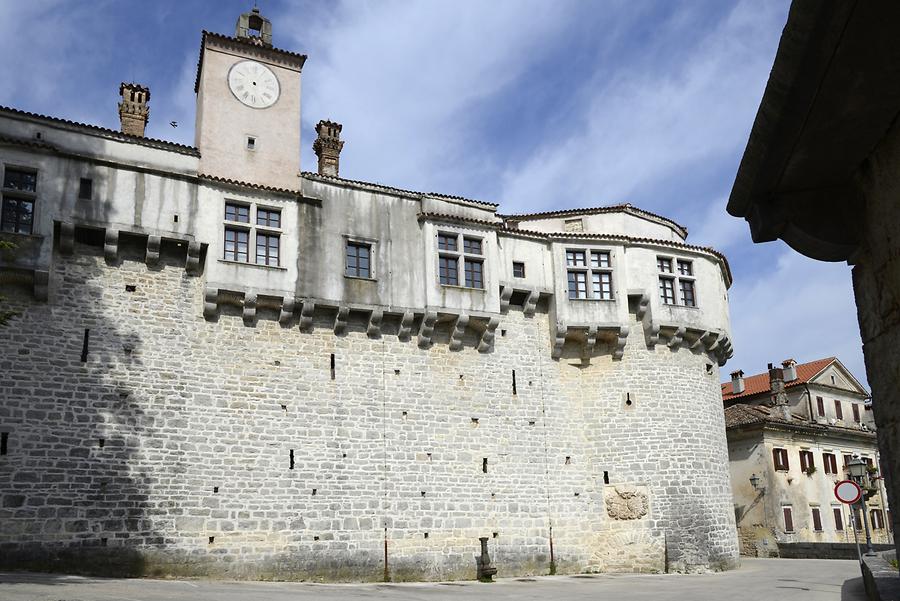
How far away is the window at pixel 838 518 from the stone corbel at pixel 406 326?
25596mm

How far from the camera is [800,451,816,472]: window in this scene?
36.2 meters

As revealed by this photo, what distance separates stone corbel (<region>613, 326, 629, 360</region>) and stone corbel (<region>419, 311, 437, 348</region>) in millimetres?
5992

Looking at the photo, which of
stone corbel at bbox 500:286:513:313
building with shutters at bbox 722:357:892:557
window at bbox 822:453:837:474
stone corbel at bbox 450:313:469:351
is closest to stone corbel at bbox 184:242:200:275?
stone corbel at bbox 450:313:469:351

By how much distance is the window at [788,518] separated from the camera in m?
33.8

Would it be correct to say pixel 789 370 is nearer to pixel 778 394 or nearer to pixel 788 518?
pixel 778 394

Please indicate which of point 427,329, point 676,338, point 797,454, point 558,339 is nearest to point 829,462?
point 797,454

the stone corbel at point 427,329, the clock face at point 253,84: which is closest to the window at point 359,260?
the stone corbel at point 427,329

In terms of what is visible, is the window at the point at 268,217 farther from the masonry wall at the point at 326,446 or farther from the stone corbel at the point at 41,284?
the stone corbel at the point at 41,284

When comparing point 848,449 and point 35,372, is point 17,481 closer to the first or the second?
point 35,372

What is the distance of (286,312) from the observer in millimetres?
20969

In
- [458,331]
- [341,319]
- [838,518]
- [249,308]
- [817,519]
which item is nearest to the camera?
[249,308]

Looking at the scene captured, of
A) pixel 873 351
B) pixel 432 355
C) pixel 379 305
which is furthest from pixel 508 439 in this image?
pixel 873 351

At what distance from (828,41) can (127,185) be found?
18.8 m

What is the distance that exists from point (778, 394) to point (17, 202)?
35.0 m
